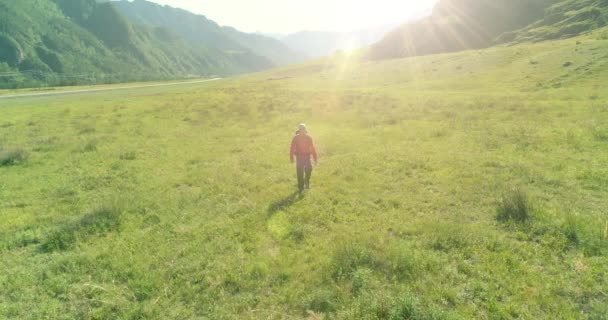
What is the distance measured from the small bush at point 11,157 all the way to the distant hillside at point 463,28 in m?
171

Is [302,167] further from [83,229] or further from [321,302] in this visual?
[83,229]

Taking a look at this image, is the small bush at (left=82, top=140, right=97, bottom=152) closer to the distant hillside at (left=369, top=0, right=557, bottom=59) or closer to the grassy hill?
the grassy hill

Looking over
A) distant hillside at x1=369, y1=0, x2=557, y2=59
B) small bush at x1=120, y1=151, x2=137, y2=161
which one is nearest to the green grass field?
small bush at x1=120, y1=151, x2=137, y2=161

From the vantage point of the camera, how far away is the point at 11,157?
21312 millimetres

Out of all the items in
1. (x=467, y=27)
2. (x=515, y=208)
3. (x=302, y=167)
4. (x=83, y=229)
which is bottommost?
(x=515, y=208)

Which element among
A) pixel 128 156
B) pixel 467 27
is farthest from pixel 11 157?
pixel 467 27

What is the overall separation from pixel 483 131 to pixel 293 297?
68.1 feet

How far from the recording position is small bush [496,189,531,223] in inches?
433

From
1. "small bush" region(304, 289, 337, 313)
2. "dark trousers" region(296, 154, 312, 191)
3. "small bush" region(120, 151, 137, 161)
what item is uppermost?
"small bush" region(120, 151, 137, 161)

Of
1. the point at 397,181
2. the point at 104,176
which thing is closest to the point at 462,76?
the point at 397,181

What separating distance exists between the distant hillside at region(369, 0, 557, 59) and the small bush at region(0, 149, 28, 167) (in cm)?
17109

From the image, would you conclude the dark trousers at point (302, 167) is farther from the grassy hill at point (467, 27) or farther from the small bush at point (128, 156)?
the grassy hill at point (467, 27)

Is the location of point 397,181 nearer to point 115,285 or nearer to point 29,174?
point 115,285

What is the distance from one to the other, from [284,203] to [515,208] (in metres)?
8.76
